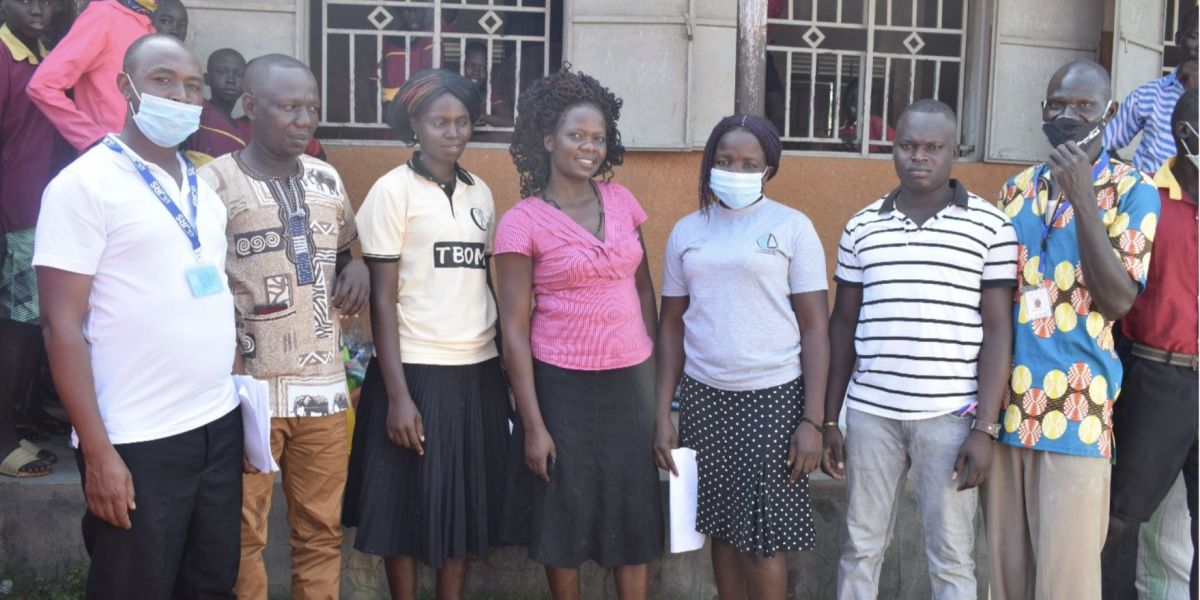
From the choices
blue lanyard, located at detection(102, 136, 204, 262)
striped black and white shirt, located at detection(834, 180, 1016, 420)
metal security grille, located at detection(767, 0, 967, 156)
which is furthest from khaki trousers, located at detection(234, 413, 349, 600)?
metal security grille, located at detection(767, 0, 967, 156)

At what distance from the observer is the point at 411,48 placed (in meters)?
5.50

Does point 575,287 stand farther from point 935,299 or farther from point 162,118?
point 162,118

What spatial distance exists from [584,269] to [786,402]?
0.75 meters

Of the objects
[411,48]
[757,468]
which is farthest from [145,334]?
[411,48]

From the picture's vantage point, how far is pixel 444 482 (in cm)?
327

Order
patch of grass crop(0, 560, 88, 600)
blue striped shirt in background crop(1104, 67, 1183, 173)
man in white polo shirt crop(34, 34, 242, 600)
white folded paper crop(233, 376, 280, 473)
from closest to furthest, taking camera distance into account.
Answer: man in white polo shirt crop(34, 34, 242, 600) → white folded paper crop(233, 376, 280, 473) → patch of grass crop(0, 560, 88, 600) → blue striped shirt in background crop(1104, 67, 1183, 173)

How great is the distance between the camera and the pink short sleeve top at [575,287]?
3.14 m

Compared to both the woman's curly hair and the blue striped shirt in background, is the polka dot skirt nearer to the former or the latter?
the woman's curly hair

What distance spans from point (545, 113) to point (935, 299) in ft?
4.40

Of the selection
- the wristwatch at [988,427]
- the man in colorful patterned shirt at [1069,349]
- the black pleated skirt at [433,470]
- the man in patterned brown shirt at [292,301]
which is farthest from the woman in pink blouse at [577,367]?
the man in colorful patterned shirt at [1069,349]

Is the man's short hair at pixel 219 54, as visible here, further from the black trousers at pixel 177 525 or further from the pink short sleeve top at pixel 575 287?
the black trousers at pixel 177 525

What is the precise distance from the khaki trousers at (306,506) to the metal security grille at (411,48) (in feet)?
9.06

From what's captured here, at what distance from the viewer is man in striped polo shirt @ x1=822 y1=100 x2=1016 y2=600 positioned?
306 centimetres

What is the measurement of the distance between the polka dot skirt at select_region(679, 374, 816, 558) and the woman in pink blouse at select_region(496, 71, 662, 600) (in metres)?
0.21
